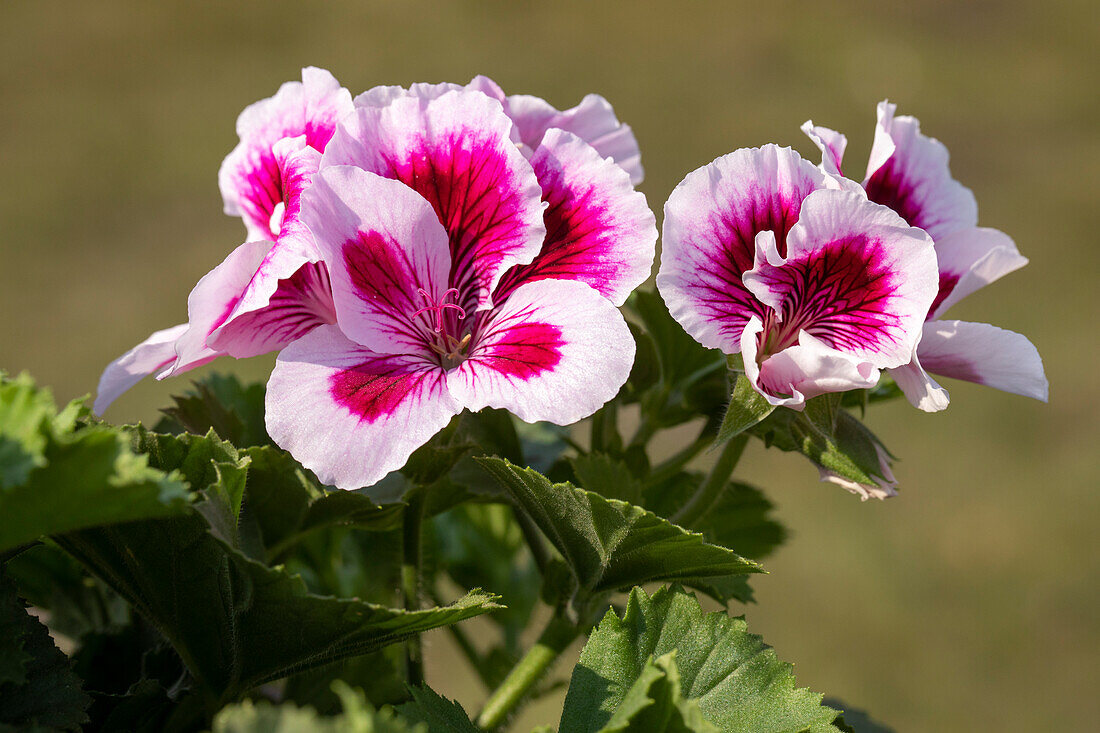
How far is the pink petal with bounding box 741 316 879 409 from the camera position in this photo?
0.56 meters

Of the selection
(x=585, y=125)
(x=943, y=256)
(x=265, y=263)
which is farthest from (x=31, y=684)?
(x=943, y=256)

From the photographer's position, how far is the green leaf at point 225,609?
0.54 m

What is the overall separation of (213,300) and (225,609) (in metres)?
0.16

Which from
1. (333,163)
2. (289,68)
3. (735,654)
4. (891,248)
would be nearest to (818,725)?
(735,654)

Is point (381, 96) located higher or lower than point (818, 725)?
higher

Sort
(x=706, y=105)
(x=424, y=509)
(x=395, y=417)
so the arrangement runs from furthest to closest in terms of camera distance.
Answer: (x=706, y=105), (x=424, y=509), (x=395, y=417)

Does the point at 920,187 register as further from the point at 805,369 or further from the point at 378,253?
the point at 378,253

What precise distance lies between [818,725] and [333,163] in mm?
378

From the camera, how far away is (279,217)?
0.63m

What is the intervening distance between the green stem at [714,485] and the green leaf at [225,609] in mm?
188

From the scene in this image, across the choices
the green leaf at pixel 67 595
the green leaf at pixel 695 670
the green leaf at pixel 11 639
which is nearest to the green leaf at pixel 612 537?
the green leaf at pixel 695 670

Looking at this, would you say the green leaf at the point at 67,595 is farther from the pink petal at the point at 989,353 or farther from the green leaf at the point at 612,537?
the pink petal at the point at 989,353

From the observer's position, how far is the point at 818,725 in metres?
0.56

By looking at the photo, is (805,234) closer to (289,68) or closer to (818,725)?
(818,725)
